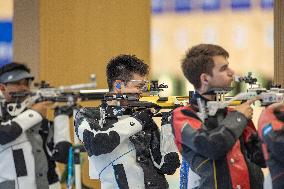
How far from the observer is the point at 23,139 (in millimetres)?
3914

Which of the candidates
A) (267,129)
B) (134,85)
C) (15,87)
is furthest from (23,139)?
(267,129)

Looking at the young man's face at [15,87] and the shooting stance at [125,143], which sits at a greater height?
the young man's face at [15,87]

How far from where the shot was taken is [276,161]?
9.72ft

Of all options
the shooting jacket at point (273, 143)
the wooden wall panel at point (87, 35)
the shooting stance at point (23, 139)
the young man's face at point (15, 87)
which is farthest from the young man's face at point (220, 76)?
the wooden wall panel at point (87, 35)

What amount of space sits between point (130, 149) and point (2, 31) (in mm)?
2510

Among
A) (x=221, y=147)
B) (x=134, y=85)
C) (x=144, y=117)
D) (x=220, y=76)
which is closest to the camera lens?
(x=221, y=147)

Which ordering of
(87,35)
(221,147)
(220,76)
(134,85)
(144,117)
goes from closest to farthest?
(221,147)
(220,76)
(144,117)
(134,85)
(87,35)

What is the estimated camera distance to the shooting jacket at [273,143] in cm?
288

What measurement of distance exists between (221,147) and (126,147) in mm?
955

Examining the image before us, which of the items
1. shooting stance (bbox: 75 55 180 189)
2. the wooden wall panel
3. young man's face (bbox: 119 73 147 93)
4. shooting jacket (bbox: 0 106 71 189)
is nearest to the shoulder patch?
shooting stance (bbox: 75 55 180 189)

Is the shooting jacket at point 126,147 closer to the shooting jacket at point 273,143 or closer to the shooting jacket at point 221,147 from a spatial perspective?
the shooting jacket at point 221,147

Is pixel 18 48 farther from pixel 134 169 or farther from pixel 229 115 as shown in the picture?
pixel 229 115

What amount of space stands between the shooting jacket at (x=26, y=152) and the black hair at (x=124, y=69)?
0.48 meters

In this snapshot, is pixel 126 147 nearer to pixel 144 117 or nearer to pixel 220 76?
pixel 144 117
